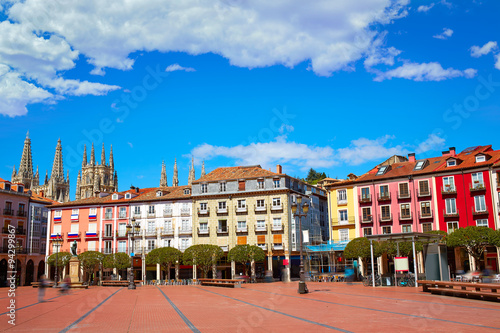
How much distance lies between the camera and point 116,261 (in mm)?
60125

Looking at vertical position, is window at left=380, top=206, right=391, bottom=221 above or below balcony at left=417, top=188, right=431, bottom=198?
below

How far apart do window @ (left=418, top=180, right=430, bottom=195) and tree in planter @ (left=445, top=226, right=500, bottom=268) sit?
27.1 feet

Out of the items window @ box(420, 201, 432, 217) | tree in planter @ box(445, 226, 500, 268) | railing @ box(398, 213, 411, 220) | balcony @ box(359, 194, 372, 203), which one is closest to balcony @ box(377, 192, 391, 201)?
balcony @ box(359, 194, 372, 203)

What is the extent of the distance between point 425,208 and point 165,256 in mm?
30825

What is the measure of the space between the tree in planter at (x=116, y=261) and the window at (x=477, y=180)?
135 feet

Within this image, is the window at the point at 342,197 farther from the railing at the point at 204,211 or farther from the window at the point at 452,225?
the railing at the point at 204,211

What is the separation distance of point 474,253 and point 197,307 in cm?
3062

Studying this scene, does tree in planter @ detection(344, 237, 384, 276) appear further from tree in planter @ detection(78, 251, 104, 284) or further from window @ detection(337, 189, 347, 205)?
tree in planter @ detection(78, 251, 104, 284)

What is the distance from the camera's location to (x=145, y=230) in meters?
66.4

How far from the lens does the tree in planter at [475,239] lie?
4208 centimetres

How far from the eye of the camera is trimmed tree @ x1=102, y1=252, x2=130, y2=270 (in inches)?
2362

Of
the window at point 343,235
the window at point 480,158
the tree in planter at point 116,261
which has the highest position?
the window at point 480,158

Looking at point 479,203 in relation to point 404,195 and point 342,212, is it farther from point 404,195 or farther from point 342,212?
point 342,212

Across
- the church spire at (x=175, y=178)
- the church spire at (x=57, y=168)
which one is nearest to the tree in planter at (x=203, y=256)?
the church spire at (x=175, y=178)
